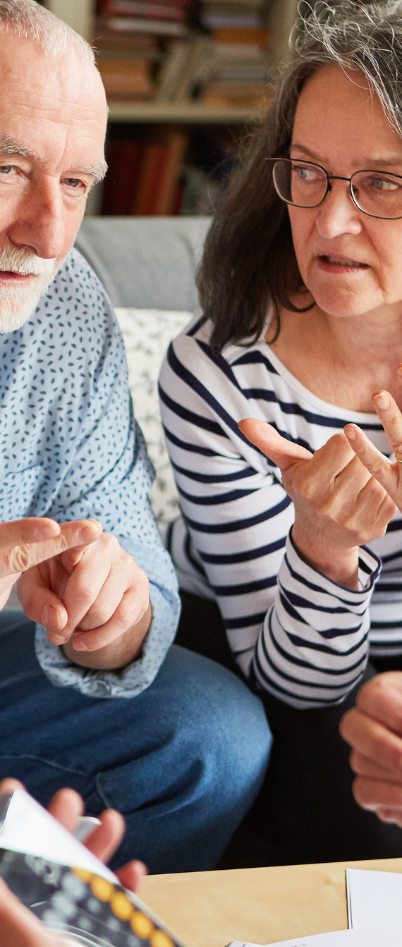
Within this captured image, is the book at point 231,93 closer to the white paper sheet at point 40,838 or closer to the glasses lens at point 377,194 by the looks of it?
the glasses lens at point 377,194

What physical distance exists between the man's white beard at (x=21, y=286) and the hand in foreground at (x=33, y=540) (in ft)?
1.15

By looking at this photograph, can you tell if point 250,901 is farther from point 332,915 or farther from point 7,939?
point 7,939

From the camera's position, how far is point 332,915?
2.50 ft

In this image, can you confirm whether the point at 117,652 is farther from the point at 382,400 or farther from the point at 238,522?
the point at 382,400

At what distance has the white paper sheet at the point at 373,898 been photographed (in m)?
0.75

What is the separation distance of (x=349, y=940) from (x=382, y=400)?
47 cm

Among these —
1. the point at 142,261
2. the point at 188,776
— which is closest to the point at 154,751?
the point at 188,776

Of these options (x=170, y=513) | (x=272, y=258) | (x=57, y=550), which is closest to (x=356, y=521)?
(x=57, y=550)

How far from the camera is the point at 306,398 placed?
1.19 m

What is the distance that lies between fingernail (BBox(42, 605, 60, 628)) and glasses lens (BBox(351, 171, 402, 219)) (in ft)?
1.84

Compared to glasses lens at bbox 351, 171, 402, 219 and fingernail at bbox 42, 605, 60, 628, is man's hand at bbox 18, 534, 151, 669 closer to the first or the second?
fingernail at bbox 42, 605, 60, 628

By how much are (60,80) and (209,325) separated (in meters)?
0.39

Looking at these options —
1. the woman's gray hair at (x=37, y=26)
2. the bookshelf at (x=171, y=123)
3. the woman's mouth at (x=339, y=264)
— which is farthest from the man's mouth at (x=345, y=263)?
the bookshelf at (x=171, y=123)

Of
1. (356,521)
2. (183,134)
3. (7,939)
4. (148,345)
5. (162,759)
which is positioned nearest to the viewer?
(7,939)
